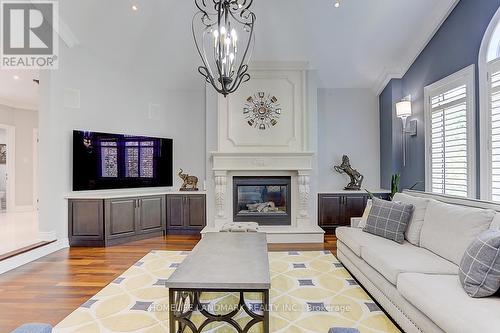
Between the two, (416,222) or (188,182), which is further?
(188,182)

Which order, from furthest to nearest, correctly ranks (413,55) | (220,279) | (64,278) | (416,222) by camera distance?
(413,55), (64,278), (416,222), (220,279)

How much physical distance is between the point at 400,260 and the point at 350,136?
4007 mm

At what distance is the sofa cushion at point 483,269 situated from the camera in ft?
6.16

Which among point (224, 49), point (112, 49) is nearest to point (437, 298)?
point (224, 49)

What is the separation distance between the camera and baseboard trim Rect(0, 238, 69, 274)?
376 cm

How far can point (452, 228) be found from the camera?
8.87ft

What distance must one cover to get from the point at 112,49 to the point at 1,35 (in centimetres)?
153

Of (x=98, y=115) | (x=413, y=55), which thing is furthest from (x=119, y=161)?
(x=413, y=55)

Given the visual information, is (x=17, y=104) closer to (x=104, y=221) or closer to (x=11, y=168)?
(x=11, y=168)

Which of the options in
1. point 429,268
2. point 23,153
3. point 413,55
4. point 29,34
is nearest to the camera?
point 429,268

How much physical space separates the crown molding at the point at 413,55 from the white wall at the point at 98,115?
3.65 m

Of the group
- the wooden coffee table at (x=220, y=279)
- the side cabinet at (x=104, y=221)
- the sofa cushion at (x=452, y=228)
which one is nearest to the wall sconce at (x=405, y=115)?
the sofa cushion at (x=452, y=228)

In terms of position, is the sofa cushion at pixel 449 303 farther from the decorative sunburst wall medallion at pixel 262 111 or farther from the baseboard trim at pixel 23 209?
the baseboard trim at pixel 23 209

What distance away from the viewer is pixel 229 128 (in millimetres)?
5461
